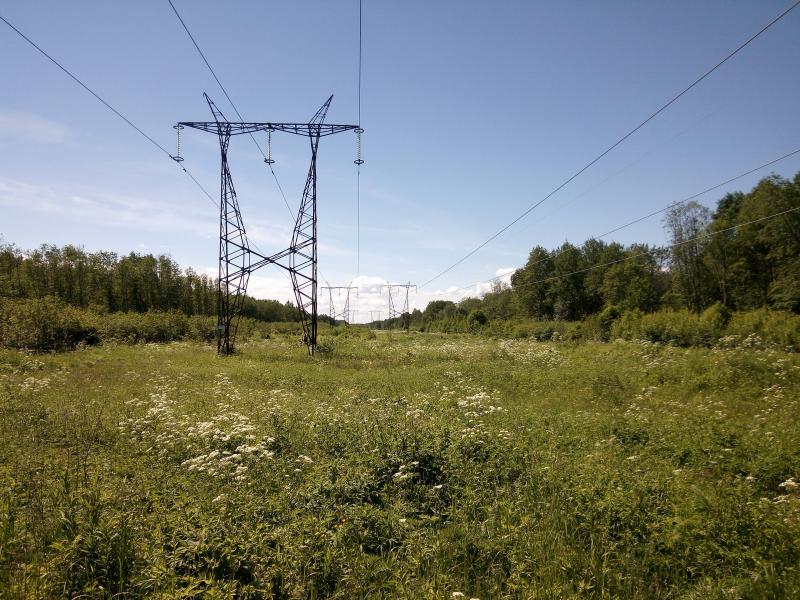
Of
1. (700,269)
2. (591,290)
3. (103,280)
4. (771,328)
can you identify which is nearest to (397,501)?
(771,328)

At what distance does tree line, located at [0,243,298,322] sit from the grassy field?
4060cm

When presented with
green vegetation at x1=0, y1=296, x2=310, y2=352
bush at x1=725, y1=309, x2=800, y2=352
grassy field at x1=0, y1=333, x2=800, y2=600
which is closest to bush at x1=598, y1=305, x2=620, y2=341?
bush at x1=725, y1=309, x2=800, y2=352


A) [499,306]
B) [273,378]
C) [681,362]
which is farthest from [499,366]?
[499,306]

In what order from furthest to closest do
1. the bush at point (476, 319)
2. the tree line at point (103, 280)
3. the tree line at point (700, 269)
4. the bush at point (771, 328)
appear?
the bush at point (476, 319) → the tree line at point (103, 280) → the tree line at point (700, 269) → the bush at point (771, 328)

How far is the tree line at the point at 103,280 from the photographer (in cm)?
4925

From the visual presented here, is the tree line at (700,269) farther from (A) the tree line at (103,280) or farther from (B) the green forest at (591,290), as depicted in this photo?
(A) the tree line at (103,280)

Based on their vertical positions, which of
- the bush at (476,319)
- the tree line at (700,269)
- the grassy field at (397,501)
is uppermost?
the tree line at (700,269)

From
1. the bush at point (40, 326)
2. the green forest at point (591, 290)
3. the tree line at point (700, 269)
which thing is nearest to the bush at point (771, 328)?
the green forest at point (591, 290)

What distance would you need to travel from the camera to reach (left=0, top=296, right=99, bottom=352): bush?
976 inches

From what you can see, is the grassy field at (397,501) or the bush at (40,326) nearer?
the grassy field at (397,501)

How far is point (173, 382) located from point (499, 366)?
13451 millimetres

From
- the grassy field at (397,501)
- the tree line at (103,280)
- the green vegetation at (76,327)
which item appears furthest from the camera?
the tree line at (103,280)

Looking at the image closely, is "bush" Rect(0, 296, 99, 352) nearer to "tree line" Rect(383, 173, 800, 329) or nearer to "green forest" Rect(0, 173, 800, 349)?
"green forest" Rect(0, 173, 800, 349)

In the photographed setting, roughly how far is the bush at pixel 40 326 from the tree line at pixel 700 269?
137 ft
